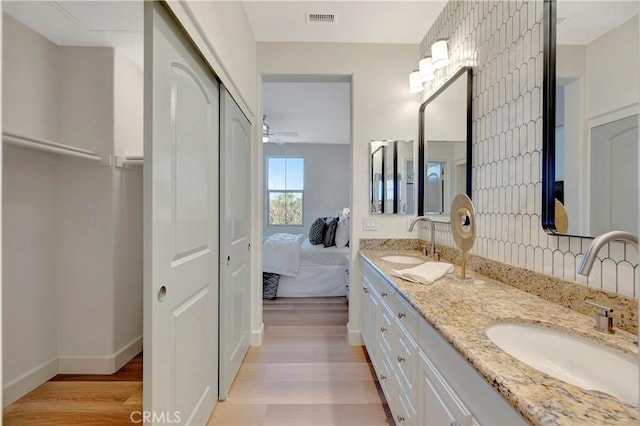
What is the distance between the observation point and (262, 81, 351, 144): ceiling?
390 cm

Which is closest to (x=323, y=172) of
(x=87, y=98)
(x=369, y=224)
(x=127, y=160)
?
(x=369, y=224)

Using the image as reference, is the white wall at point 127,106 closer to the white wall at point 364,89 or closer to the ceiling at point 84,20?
the ceiling at point 84,20

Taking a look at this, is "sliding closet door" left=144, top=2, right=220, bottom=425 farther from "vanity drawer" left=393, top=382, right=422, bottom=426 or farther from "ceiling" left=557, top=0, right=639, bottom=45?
"ceiling" left=557, top=0, right=639, bottom=45

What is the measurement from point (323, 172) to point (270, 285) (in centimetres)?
362

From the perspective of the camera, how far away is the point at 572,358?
2.97 feet

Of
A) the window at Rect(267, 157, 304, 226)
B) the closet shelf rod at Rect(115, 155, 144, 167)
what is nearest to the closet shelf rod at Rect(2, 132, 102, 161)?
the closet shelf rod at Rect(115, 155, 144, 167)

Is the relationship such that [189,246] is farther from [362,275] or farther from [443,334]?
[362,275]

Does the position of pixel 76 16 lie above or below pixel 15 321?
above

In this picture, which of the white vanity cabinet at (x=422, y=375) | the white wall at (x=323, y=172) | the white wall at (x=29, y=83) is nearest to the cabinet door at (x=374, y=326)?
the white vanity cabinet at (x=422, y=375)

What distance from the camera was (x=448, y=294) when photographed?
130 cm

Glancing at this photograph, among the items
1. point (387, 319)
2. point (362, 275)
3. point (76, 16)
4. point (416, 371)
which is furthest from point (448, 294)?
point (76, 16)

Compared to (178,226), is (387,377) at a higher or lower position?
lower

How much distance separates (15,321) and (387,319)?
2185 millimetres

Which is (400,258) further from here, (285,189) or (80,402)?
(285,189)
